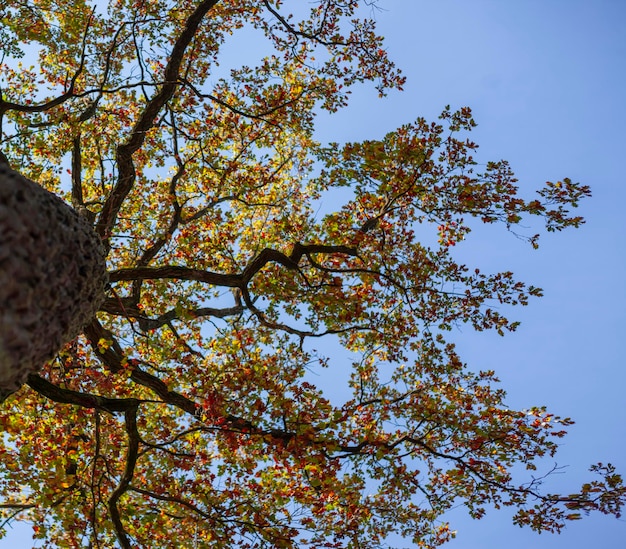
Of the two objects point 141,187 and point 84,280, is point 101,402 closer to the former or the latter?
point 84,280

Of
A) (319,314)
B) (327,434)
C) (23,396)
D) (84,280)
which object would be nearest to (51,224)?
(84,280)

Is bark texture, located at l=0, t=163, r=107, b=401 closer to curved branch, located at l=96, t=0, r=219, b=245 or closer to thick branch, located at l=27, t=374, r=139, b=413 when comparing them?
thick branch, located at l=27, t=374, r=139, b=413

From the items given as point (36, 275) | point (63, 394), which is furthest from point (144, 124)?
point (36, 275)

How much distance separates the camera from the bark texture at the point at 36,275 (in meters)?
3.04

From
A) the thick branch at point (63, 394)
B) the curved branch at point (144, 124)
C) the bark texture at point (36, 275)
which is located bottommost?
the bark texture at point (36, 275)

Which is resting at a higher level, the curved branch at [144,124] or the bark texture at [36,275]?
the curved branch at [144,124]

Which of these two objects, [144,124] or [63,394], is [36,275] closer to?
[63,394]

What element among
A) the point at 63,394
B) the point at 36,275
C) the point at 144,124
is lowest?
the point at 36,275

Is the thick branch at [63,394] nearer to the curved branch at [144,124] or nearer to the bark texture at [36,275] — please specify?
the bark texture at [36,275]

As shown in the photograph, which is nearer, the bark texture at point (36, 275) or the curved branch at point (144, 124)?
the bark texture at point (36, 275)

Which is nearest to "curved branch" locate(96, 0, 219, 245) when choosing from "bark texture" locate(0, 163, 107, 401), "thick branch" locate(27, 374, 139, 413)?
"thick branch" locate(27, 374, 139, 413)

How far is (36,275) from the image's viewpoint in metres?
3.22

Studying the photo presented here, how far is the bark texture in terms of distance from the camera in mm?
3037

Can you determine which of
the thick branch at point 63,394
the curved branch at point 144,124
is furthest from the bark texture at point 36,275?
the curved branch at point 144,124
